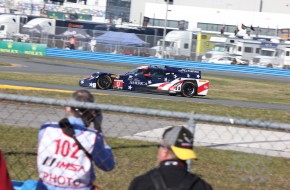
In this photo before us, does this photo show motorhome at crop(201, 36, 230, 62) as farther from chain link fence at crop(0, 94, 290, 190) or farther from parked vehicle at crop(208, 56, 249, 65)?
chain link fence at crop(0, 94, 290, 190)

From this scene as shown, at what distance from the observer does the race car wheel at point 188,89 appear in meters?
23.3

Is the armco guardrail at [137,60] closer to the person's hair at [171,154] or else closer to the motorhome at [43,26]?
the motorhome at [43,26]

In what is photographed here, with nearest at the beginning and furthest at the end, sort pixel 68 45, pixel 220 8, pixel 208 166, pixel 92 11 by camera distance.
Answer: pixel 208 166, pixel 68 45, pixel 220 8, pixel 92 11

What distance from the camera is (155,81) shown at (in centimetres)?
2355

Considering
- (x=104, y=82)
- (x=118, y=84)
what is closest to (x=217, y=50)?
(x=118, y=84)

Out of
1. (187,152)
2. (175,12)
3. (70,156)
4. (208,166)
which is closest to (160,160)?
(187,152)

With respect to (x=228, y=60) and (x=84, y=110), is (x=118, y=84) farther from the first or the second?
(x=228, y=60)

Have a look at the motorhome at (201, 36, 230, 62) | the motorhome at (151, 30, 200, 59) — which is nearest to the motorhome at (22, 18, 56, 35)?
the motorhome at (151, 30, 200, 59)

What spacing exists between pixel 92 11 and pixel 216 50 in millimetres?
43042

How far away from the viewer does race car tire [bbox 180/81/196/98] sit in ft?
76.4

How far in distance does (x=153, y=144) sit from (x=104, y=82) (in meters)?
13.4

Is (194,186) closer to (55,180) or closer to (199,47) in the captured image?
(55,180)

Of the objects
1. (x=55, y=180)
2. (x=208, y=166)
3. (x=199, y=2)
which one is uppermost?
(x=199, y=2)

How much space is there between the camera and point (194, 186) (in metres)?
3.86
